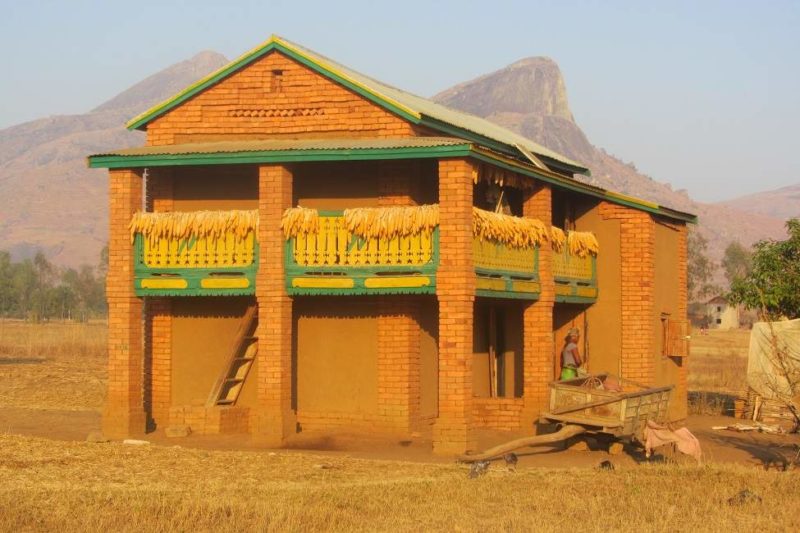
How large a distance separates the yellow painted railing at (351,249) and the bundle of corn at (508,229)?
917 mm

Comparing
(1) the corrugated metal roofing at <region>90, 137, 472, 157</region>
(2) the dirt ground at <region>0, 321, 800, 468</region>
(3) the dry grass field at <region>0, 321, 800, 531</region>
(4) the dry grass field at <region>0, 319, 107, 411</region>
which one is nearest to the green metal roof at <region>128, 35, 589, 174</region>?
(1) the corrugated metal roofing at <region>90, 137, 472, 157</region>

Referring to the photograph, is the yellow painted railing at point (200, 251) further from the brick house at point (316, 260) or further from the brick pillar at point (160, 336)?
the brick pillar at point (160, 336)

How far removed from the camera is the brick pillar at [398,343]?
21609mm

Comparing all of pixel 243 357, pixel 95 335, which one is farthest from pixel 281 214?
pixel 95 335

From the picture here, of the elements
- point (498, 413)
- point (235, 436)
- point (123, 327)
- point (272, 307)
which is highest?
point (272, 307)

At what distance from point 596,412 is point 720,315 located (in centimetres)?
10242

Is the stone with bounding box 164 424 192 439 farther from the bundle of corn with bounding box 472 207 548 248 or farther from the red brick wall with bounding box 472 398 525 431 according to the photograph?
the bundle of corn with bounding box 472 207 548 248

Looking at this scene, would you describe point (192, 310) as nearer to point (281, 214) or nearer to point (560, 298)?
point (281, 214)

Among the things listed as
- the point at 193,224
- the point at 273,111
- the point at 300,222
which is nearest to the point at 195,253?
the point at 193,224

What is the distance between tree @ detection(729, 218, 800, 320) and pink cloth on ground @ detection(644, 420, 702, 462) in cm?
894

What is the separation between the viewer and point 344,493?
15.1 metres

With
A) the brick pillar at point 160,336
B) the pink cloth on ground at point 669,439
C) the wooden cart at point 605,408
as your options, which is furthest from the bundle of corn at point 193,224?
the pink cloth on ground at point 669,439

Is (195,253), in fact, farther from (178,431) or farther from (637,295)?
(637,295)

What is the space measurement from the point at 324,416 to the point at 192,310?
330cm
